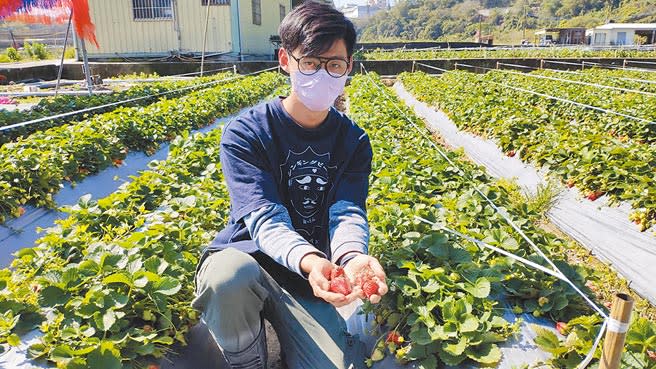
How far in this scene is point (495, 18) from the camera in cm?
10781

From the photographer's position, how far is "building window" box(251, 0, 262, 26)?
19.4m

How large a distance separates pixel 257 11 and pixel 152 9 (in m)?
4.14

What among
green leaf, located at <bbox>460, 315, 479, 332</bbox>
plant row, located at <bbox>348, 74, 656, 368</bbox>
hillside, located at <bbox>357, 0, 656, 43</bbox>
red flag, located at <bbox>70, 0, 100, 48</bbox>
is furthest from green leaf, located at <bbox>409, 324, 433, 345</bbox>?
hillside, located at <bbox>357, 0, 656, 43</bbox>

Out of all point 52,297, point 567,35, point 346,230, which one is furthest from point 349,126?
point 567,35

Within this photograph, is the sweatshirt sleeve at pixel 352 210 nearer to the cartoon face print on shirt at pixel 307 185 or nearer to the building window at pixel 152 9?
the cartoon face print on shirt at pixel 307 185

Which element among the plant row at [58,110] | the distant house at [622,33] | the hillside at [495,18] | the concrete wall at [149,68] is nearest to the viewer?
the plant row at [58,110]

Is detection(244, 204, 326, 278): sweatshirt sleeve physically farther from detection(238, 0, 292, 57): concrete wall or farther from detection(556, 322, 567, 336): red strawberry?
detection(238, 0, 292, 57): concrete wall

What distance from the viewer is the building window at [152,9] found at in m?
17.4

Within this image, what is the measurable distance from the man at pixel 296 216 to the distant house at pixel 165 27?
16.5 metres

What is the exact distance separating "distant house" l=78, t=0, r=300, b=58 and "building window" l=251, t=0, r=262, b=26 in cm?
112

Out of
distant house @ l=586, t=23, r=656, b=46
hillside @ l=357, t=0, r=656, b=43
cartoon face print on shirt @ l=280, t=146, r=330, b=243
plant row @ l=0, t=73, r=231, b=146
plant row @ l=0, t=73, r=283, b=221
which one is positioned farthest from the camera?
hillside @ l=357, t=0, r=656, b=43

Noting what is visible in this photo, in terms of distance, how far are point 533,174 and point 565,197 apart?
2.20 ft

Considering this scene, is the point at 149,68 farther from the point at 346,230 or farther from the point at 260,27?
the point at 346,230

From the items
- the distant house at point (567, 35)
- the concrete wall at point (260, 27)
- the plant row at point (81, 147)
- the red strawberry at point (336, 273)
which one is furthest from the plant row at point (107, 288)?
the distant house at point (567, 35)
